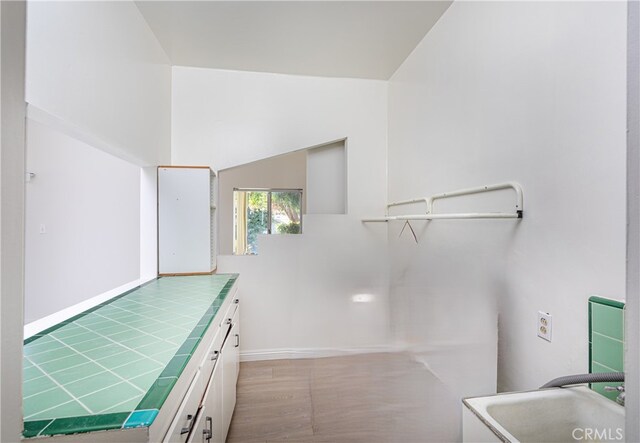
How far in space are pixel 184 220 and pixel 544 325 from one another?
2.27m

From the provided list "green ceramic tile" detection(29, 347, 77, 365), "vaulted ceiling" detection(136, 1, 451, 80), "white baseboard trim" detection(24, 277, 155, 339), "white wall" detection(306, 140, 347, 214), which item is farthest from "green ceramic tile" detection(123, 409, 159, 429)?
"white wall" detection(306, 140, 347, 214)

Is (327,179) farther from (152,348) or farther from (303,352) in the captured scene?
(152,348)

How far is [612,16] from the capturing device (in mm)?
913

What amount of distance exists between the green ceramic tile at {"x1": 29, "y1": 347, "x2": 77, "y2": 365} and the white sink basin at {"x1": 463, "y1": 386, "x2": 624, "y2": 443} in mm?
1290

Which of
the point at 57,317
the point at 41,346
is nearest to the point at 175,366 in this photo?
the point at 41,346

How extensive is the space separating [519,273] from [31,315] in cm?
404

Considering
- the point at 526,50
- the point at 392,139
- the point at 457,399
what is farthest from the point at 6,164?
the point at 392,139

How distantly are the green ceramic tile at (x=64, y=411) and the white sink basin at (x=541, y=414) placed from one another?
1.07m

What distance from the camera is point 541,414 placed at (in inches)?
38.7

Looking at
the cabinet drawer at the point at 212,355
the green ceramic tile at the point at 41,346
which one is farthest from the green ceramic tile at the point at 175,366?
the green ceramic tile at the point at 41,346

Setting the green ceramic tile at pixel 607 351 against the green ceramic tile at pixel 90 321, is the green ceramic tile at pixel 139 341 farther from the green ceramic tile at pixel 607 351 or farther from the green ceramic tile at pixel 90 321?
the green ceramic tile at pixel 607 351

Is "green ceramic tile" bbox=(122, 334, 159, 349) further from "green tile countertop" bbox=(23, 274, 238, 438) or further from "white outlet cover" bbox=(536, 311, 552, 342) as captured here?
"white outlet cover" bbox=(536, 311, 552, 342)

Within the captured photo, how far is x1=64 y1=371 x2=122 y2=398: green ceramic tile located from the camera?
73cm

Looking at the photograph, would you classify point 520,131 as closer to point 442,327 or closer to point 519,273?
point 519,273
